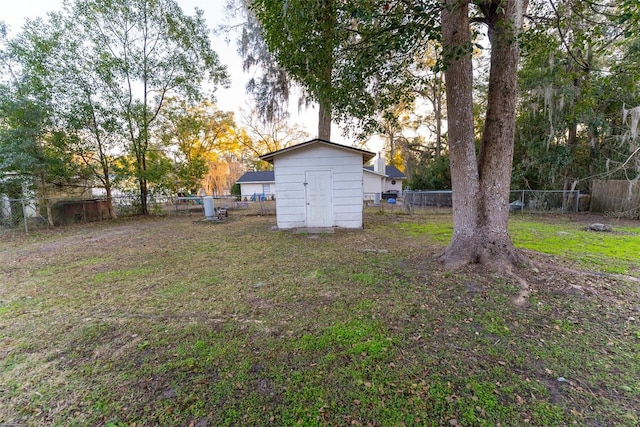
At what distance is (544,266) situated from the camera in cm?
400

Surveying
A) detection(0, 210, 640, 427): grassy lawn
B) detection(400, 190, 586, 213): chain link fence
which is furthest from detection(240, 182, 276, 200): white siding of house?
detection(0, 210, 640, 427): grassy lawn

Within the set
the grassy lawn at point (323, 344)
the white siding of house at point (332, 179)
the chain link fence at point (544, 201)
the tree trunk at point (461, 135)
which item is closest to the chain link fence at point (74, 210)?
the white siding of house at point (332, 179)

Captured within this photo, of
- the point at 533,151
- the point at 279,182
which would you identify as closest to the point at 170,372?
the point at 279,182

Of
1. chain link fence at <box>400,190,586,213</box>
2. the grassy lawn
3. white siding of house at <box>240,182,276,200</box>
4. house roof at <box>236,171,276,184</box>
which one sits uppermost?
house roof at <box>236,171,276,184</box>

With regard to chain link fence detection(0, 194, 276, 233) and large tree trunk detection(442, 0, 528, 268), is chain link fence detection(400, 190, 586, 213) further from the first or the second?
chain link fence detection(0, 194, 276, 233)

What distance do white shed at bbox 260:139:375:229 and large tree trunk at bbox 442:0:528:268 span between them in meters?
4.05

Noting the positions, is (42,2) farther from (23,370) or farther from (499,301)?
(499,301)

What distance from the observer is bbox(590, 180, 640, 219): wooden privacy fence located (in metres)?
9.03

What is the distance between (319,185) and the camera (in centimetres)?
815

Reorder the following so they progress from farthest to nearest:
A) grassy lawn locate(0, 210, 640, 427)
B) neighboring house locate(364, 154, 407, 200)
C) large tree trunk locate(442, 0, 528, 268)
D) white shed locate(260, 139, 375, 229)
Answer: neighboring house locate(364, 154, 407, 200) < white shed locate(260, 139, 375, 229) < large tree trunk locate(442, 0, 528, 268) < grassy lawn locate(0, 210, 640, 427)

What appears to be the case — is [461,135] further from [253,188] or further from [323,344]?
[253,188]

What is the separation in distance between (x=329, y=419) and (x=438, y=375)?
907 mm

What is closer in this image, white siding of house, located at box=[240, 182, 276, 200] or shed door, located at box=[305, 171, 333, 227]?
shed door, located at box=[305, 171, 333, 227]

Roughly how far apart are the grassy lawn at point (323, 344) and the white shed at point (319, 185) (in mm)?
3546
